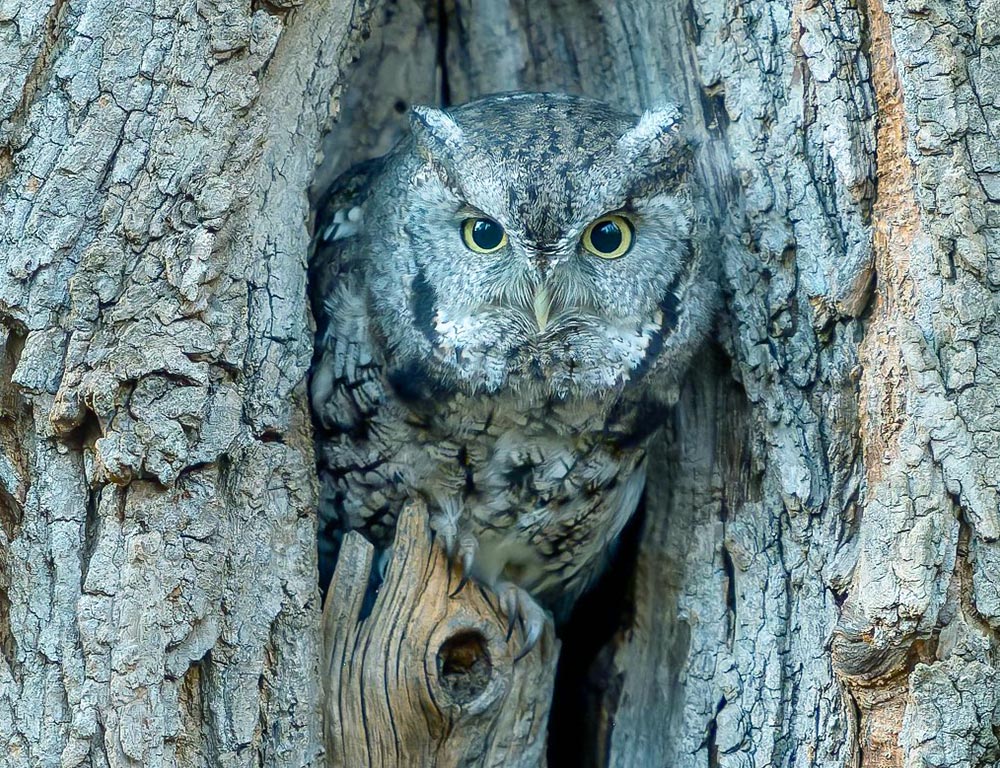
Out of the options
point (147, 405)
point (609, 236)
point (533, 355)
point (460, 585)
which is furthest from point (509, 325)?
point (147, 405)

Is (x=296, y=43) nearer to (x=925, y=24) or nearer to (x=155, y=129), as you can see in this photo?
(x=155, y=129)

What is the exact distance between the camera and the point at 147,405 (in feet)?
5.87

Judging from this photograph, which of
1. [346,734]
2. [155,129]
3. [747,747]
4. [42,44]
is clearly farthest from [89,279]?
[747,747]

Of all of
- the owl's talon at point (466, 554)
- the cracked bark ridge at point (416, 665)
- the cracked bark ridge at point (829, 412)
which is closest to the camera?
the cracked bark ridge at point (829, 412)

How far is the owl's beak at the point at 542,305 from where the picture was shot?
1926mm

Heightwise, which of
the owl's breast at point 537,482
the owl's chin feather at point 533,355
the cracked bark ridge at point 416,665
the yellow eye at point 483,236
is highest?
the yellow eye at point 483,236

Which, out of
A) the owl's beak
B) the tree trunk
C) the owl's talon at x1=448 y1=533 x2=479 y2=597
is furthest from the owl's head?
the owl's talon at x1=448 y1=533 x2=479 y2=597

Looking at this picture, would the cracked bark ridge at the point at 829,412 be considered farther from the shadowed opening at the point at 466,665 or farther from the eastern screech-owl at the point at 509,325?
the shadowed opening at the point at 466,665

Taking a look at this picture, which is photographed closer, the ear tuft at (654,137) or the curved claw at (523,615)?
the ear tuft at (654,137)

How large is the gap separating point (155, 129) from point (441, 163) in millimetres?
438

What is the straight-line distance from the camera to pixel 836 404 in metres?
1.95

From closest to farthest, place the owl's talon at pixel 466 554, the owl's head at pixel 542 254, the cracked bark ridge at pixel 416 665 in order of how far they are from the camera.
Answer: the owl's head at pixel 542 254
the cracked bark ridge at pixel 416 665
the owl's talon at pixel 466 554

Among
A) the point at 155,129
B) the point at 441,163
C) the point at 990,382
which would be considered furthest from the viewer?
the point at 441,163

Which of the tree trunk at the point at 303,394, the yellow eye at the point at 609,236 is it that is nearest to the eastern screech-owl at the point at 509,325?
the yellow eye at the point at 609,236
